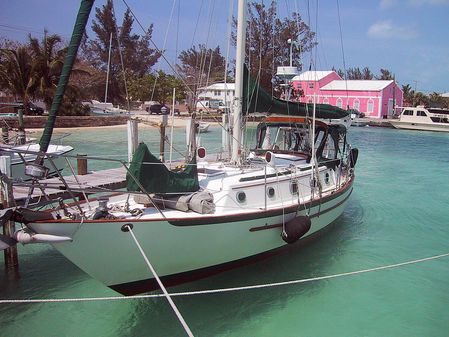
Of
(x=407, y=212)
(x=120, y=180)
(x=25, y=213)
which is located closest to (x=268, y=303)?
(x=25, y=213)

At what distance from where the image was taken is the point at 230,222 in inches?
311

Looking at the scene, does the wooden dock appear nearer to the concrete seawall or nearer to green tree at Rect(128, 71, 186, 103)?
the concrete seawall

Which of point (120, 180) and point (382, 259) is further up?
point (120, 180)

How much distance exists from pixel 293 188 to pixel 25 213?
598 cm

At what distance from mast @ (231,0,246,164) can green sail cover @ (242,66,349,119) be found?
155mm

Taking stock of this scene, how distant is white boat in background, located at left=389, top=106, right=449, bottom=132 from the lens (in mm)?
58875

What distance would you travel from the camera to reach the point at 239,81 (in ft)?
32.1

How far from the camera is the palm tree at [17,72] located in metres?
35.8

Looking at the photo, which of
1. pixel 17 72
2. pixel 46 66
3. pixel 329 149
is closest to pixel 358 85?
pixel 46 66

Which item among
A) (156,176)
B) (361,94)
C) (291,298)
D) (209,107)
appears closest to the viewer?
(156,176)

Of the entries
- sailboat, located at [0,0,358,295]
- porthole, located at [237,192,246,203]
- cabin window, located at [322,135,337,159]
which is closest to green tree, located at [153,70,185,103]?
cabin window, located at [322,135,337,159]

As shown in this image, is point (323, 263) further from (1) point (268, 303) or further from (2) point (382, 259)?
(1) point (268, 303)

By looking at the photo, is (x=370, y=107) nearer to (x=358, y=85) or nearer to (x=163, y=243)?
(x=358, y=85)

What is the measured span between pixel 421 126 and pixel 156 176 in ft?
197
